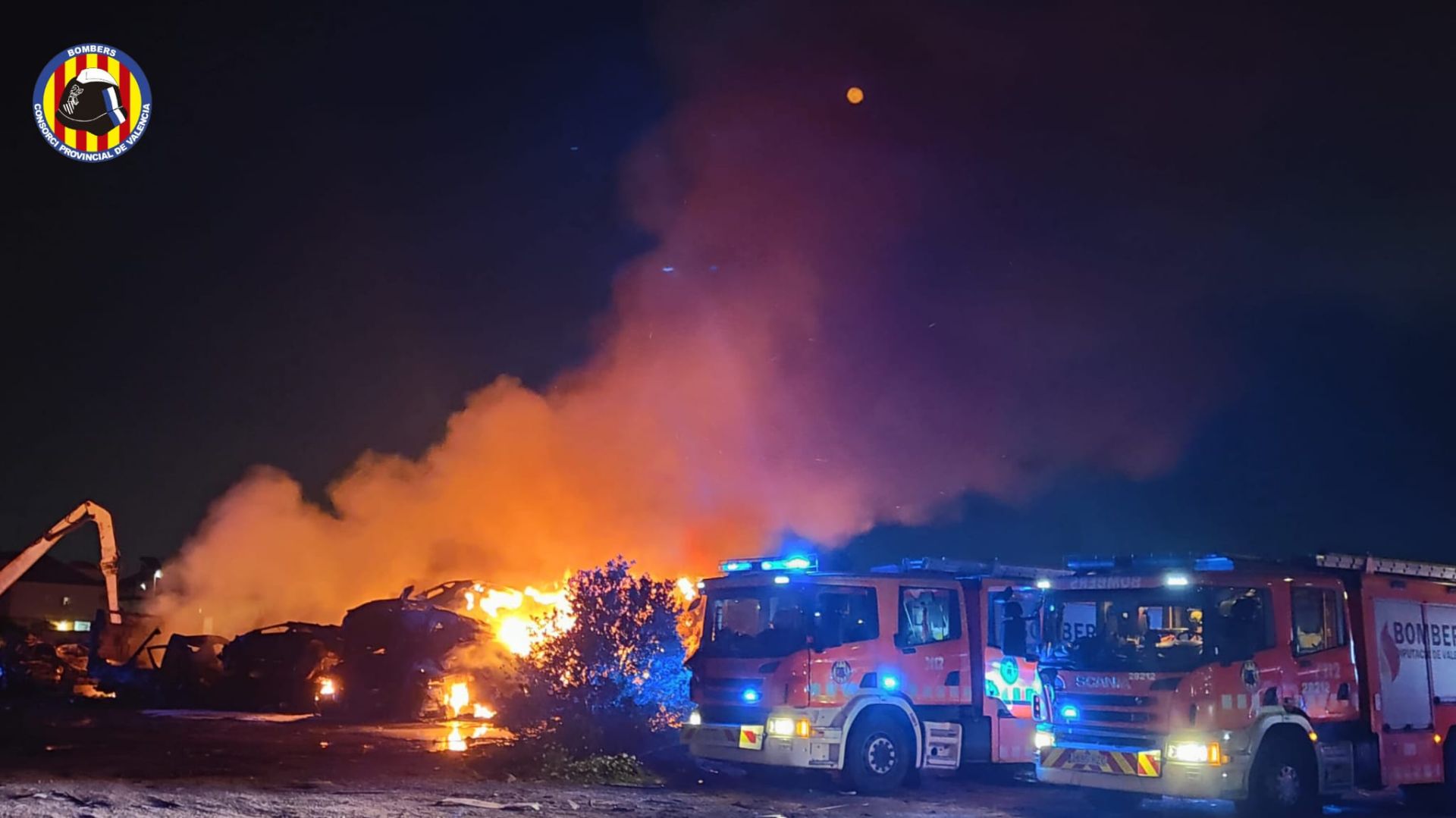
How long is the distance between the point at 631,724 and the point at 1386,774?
8.77 metres

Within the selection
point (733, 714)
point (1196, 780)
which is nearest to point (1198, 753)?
point (1196, 780)

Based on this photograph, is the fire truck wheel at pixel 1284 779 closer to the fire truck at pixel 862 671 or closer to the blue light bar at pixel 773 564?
the fire truck at pixel 862 671

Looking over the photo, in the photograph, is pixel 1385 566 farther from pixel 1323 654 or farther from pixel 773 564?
pixel 773 564

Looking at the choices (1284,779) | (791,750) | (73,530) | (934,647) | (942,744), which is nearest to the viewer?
(1284,779)

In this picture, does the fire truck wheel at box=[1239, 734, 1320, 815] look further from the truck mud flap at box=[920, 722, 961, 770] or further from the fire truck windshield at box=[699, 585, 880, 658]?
the fire truck windshield at box=[699, 585, 880, 658]

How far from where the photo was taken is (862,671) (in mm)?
12977

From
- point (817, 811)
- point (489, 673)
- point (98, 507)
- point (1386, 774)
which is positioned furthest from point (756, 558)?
point (98, 507)

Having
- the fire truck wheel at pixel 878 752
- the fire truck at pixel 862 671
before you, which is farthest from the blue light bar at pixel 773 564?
the fire truck wheel at pixel 878 752

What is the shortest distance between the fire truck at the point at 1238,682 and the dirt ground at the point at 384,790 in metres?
1.12

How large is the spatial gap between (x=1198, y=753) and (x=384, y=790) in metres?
7.61

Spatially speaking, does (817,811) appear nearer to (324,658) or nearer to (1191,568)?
(1191,568)

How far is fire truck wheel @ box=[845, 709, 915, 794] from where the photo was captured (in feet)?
42.0

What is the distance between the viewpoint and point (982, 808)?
12000 mm

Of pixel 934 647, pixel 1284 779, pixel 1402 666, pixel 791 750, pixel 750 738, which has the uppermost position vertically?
pixel 934 647
